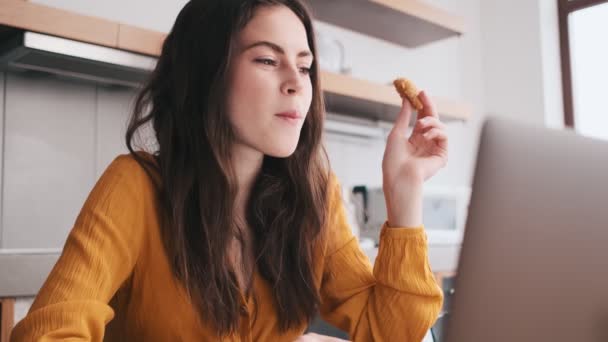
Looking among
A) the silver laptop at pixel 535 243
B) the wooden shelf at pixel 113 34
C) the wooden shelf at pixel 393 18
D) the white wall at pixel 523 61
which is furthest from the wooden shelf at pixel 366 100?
the silver laptop at pixel 535 243

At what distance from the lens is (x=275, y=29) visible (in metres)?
1.12

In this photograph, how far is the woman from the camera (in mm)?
992

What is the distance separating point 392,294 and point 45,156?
1.58 m

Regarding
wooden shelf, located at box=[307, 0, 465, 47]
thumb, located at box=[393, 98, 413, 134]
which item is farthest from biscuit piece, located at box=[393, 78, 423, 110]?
wooden shelf, located at box=[307, 0, 465, 47]

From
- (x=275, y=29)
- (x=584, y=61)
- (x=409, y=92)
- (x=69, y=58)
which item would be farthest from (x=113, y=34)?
(x=584, y=61)

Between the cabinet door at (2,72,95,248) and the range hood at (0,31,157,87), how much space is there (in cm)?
9

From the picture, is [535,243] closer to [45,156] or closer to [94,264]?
[94,264]

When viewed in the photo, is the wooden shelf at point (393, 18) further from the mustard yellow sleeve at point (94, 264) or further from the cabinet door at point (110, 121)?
the mustard yellow sleeve at point (94, 264)

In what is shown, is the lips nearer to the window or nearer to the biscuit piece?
the biscuit piece

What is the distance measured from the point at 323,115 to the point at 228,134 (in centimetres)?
23

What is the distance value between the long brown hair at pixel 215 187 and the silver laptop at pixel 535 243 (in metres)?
0.61

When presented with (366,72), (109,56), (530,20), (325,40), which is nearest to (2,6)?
(109,56)

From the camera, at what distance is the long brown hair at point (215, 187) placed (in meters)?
1.01

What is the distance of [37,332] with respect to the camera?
80cm
